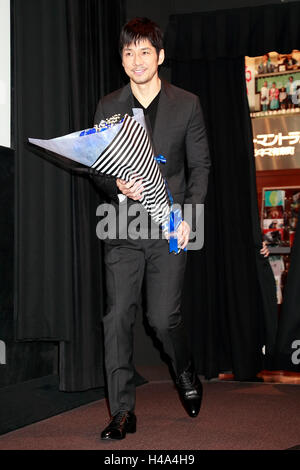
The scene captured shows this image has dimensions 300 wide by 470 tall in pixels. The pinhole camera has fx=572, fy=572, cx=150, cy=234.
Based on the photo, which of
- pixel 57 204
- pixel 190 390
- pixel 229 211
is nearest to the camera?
pixel 190 390

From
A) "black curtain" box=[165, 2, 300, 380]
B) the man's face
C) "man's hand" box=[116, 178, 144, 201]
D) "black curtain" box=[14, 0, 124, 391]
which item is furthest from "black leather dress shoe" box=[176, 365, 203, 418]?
the man's face

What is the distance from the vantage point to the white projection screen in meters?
2.55

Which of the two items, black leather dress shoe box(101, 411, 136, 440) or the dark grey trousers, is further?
the dark grey trousers

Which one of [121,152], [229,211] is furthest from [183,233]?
[229,211]

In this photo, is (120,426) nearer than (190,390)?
Yes

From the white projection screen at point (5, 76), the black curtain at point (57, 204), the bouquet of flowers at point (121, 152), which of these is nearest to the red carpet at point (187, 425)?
the black curtain at point (57, 204)

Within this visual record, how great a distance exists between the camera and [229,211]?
3619 mm

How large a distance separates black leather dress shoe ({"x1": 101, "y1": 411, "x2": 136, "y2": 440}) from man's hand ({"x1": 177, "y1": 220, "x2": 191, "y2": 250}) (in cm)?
70

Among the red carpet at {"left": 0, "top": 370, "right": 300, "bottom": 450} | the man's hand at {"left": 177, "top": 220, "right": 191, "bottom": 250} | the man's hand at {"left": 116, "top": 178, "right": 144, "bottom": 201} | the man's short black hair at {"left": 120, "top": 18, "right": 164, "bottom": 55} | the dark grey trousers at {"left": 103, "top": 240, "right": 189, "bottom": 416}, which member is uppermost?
the man's short black hair at {"left": 120, "top": 18, "right": 164, "bottom": 55}

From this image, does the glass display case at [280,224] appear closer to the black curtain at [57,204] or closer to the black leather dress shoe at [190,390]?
the black curtain at [57,204]

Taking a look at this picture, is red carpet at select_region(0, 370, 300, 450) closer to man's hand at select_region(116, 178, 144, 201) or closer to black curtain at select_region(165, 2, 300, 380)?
black curtain at select_region(165, 2, 300, 380)

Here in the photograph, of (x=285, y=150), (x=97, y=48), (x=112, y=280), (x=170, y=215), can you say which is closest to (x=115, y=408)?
(x=112, y=280)

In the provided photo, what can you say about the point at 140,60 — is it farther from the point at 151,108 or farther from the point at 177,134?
the point at 177,134

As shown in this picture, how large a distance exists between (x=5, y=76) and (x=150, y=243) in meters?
1.02
